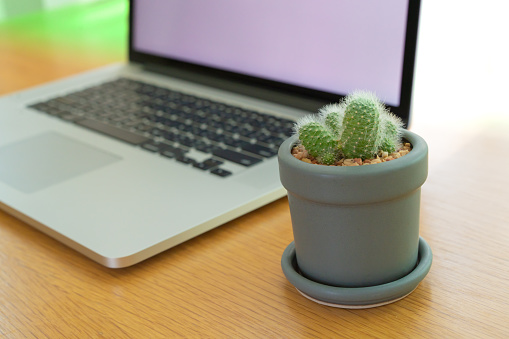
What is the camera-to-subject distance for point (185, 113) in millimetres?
933

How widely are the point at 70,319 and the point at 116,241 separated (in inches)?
3.7

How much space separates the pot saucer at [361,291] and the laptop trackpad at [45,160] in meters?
0.36

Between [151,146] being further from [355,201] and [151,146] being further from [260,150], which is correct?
[355,201]

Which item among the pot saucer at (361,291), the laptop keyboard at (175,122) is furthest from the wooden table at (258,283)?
the laptop keyboard at (175,122)

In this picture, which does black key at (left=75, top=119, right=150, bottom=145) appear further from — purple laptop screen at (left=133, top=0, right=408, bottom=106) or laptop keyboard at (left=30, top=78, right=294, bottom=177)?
purple laptop screen at (left=133, top=0, right=408, bottom=106)

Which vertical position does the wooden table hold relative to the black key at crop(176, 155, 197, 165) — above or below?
below

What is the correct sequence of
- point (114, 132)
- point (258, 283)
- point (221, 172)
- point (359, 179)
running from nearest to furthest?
1. point (359, 179)
2. point (258, 283)
3. point (221, 172)
4. point (114, 132)

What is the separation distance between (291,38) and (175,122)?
0.22 metres

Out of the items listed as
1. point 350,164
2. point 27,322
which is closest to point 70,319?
point 27,322

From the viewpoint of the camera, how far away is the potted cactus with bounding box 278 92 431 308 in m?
0.45

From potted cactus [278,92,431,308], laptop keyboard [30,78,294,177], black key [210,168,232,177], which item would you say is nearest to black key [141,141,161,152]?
laptop keyboard [30,78,294,177]

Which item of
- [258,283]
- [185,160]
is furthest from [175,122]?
[258,283]

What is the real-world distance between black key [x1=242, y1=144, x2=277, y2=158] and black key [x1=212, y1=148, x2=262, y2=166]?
0.02m

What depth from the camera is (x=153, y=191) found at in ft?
2.25
